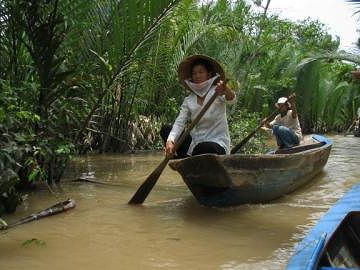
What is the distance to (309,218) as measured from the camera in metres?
4.54

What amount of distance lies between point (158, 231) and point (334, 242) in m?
1.62

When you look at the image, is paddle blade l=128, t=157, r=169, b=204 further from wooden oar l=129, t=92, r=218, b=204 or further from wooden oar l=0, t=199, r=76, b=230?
wooden oar l=0, t=199, r=76, b=230

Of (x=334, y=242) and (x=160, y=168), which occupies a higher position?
(x=160, y=168)

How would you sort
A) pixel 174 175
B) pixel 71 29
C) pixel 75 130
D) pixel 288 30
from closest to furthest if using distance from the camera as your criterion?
pixel 71 29, pixel 75 130, pixel 174 175, pixel 288 30

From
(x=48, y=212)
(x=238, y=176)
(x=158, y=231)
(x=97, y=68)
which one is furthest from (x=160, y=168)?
(x=97, y=68)

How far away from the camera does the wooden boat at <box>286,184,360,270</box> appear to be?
229cm

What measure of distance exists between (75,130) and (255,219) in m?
3.01

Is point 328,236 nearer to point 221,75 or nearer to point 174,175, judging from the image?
point 221,75

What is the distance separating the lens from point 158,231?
13.4 ft

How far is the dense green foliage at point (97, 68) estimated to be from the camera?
4883 mm

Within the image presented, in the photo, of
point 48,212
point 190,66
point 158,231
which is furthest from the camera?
point 190,66

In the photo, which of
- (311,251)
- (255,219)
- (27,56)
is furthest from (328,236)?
(27,56)

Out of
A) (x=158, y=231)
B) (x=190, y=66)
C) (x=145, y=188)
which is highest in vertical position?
(x=190, y=66)

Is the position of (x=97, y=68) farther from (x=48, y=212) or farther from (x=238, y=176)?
(x=238, y=176)
